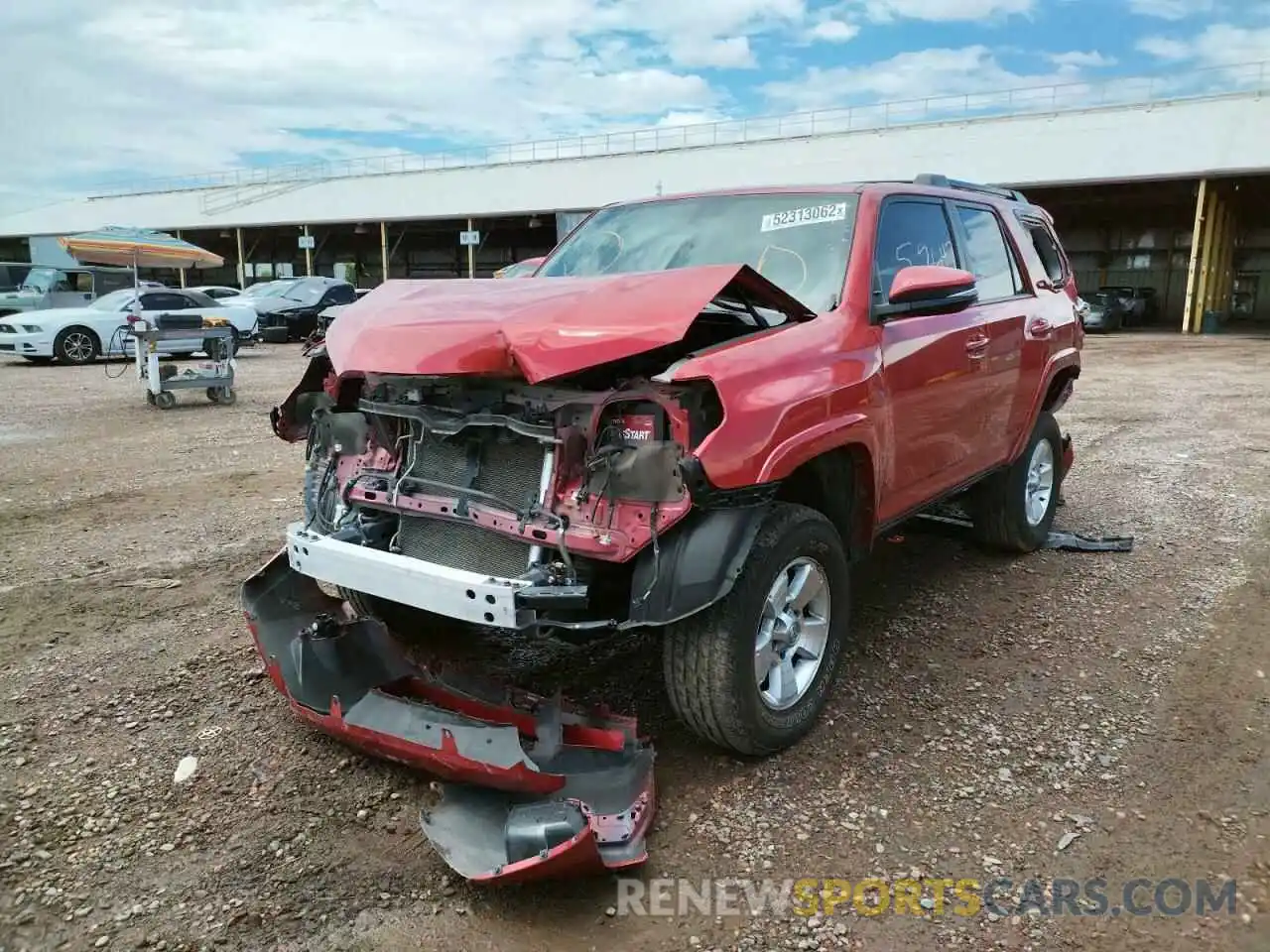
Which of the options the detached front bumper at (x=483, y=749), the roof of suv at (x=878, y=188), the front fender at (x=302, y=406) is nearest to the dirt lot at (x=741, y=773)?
the detached front bumper at (x=483, y=749)

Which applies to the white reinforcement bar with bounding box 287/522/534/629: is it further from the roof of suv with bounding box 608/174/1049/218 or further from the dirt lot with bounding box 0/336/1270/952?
the roof of suv with bounding box 608/174/1049/218

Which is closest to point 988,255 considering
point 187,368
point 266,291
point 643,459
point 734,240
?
point 734,240

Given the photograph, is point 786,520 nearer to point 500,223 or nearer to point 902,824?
point 902,824

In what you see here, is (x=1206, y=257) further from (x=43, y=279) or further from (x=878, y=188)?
(x=43, y=279)

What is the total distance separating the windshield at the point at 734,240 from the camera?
151 inches

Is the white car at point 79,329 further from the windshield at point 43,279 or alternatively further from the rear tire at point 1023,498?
Answer: the rear tire at point 1023,498

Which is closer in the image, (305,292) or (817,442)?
(817,442)

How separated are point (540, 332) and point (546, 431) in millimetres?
318

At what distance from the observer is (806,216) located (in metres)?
4.03

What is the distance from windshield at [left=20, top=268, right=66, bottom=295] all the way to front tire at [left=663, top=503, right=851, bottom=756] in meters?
20.5

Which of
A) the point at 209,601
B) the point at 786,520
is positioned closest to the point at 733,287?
the point at 786,520

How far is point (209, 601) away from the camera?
4.74 metres

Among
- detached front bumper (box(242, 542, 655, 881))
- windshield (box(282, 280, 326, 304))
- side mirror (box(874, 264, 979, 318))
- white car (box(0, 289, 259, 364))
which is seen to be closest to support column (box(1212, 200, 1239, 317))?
windshield (box(282, 280, 326, 304))

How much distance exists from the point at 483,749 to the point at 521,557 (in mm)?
660
